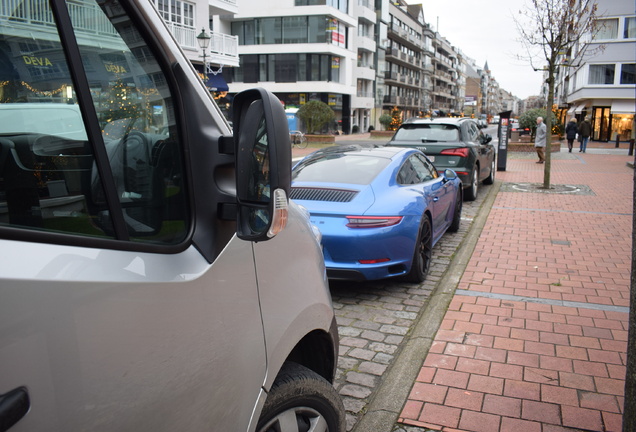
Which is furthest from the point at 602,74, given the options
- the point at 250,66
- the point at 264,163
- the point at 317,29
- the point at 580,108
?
the point at 264,163

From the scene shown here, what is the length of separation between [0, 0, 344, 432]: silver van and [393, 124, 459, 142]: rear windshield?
931 centimetres

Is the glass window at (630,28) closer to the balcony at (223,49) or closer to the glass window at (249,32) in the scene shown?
the balcony at (223,49)

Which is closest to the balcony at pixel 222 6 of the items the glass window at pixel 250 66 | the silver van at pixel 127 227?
the glass window at pixel 250 66

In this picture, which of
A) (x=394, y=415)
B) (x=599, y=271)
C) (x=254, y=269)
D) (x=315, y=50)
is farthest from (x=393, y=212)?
(x=315, y=50)

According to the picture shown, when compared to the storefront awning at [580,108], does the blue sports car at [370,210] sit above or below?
below

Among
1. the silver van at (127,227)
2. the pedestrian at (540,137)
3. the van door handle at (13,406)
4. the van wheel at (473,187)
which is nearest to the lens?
the van door handle at (13,406)

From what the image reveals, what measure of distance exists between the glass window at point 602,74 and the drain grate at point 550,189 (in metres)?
30.7

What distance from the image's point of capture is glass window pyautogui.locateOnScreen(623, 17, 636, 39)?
3753 cm

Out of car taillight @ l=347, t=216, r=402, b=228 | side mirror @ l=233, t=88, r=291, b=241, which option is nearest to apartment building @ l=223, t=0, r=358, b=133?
car taillight @ l=347, t=216, r=402, b=228

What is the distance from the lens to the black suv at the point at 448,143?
10.4 metres

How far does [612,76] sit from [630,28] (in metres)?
3.36

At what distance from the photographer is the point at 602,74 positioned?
39469mm

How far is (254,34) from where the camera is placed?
169 ft

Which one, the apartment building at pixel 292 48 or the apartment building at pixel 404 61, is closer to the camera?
the apartment building at pixel 292 48
